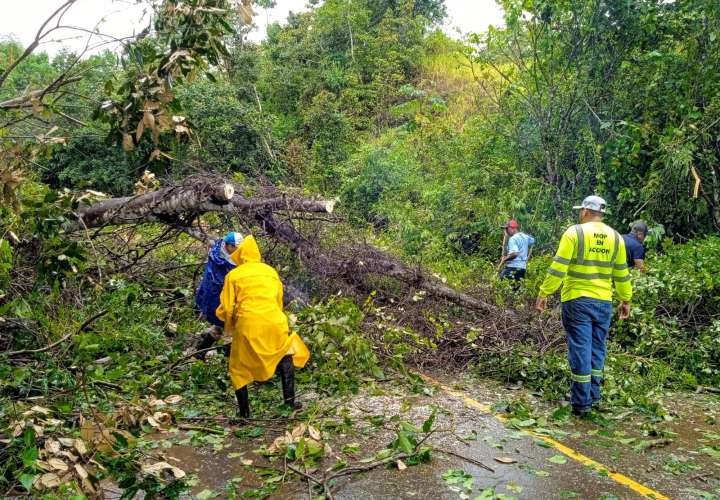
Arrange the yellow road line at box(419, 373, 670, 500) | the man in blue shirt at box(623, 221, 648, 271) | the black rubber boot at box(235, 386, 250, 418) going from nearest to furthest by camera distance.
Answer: the yellow road line at box(419, 373, 670, 500) < the black rubber boot at box(235, 386, 250, 418) < the man in blue shirt at box(623, 221, 648, 271)

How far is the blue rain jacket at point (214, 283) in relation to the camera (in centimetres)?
570

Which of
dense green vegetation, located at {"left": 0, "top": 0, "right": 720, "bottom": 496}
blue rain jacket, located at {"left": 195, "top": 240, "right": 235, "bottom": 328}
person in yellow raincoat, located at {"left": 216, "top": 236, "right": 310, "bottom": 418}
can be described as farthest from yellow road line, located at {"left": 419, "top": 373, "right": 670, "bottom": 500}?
blue rain jacket, located at {"left": 195, "top": 240, "right": 235, "bottom": 328}

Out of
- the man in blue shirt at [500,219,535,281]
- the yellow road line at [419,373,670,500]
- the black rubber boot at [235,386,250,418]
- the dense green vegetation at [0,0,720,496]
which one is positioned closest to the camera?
the yellow road line at [419,373,670,500]

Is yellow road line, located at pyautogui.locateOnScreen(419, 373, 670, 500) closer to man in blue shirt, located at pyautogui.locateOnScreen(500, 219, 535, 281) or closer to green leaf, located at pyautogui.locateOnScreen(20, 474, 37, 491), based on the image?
green leaf, located at pyautogui.locateOnScreen(20, 474, 37, 491)

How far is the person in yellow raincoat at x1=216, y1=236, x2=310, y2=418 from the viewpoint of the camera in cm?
517

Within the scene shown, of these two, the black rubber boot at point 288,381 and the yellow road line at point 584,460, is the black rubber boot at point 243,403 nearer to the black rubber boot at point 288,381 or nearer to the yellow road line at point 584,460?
the black rubber boot at point 288,381

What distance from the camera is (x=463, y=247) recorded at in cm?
1338

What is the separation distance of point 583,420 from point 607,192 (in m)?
7.45

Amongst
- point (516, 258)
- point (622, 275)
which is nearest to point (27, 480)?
point (622, 275)

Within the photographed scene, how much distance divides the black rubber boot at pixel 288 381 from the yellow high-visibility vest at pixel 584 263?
2323mm

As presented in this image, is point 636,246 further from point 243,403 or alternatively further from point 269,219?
point 243,403

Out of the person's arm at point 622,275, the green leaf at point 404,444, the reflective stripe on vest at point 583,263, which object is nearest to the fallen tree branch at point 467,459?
the green leaf at point 404,444

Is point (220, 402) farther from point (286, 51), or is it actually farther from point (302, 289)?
point (286, 51)

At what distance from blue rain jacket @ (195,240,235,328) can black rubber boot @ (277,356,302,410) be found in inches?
30.4
